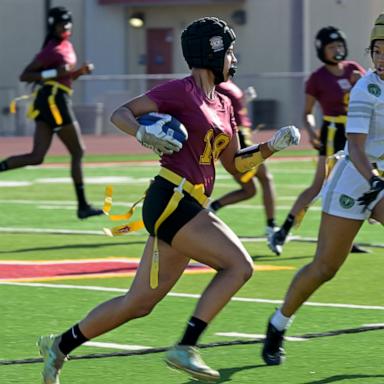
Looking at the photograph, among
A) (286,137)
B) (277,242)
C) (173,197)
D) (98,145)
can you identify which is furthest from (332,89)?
(98,145)

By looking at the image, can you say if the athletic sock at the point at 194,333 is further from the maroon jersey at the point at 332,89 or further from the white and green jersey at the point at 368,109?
the maroon jersey at the point at 332,89

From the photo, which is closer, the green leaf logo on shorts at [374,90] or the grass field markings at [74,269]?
the green leaf logo on shorts at [374,90]

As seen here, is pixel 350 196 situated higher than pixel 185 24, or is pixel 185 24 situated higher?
pixel 350 196

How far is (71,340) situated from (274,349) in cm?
131

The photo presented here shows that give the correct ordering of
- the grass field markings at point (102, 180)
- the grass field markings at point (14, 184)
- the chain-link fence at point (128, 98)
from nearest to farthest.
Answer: the grass field markings at point (14, 184) → the grass field markings at point (102, 180) → the chain-link fence at point (128, 98)

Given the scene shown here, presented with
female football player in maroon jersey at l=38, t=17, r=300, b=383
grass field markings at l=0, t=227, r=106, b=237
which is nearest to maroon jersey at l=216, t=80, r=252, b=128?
grass field markings at l=0, t=227, r=106, b=237

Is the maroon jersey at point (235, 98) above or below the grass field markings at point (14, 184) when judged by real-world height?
above

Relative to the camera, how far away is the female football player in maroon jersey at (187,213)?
7578 millimetres

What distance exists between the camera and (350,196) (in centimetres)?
832

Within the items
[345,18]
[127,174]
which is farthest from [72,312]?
[345,18]

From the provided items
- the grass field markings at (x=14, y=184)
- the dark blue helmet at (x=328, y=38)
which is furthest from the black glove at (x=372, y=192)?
the grass field markings at (x=14, y=184)

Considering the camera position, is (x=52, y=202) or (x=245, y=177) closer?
(x=245, y=177)

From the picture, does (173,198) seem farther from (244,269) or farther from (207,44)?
(207,44)

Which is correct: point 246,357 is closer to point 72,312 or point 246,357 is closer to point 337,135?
point 72,312
